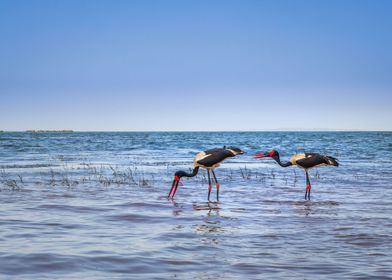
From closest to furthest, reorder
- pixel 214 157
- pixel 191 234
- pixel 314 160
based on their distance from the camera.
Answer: pixel 191 234
pixel 214 157
pixel 314 160

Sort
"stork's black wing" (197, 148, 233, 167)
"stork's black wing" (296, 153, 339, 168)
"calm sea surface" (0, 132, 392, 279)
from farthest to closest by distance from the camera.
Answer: "stork's black wing" (296, 153, 339, 168), "stork's black wing" (197, 148, 233, 167), "calm sea surface" (0, 132, 392, 279)

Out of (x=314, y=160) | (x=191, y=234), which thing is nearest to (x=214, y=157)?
(x=314, y=160)

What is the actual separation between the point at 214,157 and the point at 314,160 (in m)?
3.13

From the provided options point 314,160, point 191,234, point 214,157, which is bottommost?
point 191,234

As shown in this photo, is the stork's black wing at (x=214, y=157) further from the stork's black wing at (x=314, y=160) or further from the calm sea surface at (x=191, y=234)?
the stork's black wing at (x=314, y=160)

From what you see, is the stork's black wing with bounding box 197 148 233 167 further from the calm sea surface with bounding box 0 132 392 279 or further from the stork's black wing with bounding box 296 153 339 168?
the stork's black wing with bounding box 296 153 339 168

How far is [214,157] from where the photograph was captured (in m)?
14.7

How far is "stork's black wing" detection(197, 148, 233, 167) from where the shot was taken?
14.6m

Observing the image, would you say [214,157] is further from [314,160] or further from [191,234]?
[191,234]

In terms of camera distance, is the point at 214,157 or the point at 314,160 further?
the point at 314,160

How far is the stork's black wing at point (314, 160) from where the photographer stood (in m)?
15.6

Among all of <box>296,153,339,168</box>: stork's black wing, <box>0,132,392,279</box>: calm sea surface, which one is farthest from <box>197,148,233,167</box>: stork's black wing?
<box>296,153,339,168</box>: stork's black wing

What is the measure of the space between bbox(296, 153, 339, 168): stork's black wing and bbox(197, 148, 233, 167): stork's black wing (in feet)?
8.62

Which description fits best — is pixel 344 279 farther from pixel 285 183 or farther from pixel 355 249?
pixel 285 183
